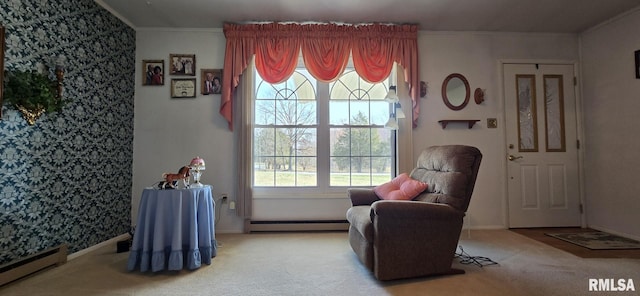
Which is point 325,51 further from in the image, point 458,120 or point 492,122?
point 492,122

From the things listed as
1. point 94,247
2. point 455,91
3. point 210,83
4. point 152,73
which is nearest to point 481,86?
point 455,91

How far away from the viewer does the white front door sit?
353 centimetres

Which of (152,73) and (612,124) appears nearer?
(612,124)

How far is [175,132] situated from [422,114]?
2.98 meters

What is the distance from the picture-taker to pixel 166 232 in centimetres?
218

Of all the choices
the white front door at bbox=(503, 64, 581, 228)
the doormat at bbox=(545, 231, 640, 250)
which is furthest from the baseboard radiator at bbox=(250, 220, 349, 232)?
the doormat at bbox=(545, 231, 640, 250)

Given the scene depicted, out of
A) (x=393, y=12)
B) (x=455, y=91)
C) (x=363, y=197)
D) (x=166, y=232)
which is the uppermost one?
(x=393, y=12)

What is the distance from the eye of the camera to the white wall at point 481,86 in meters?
3.52

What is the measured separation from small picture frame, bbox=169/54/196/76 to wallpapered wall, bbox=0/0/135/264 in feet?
1.49

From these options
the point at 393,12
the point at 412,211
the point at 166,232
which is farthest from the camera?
the point at 393,12

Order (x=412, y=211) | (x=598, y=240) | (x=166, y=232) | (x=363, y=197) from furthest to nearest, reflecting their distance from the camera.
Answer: (x=598, y=240), (x=363, y=197), (x=166, y=232), (x=412, y=211)

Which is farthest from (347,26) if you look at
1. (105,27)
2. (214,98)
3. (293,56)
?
(105,27)

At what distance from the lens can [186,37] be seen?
3463 mm

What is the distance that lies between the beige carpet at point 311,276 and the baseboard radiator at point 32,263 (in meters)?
0.06
